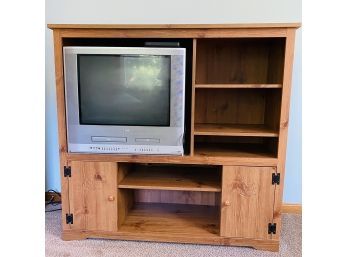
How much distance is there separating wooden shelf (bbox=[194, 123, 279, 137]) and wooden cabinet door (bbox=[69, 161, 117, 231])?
0.58 metres

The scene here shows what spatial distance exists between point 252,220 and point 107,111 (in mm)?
1069

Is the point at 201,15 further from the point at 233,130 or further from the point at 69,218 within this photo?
the point at 69,218

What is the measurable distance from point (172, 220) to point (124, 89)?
3.07 ft

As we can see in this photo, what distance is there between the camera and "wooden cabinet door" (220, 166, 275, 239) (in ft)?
5.05

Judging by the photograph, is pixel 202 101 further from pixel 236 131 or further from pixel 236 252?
pixel 236 252

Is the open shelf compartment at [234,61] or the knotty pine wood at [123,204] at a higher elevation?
the open shelf compartment at [234,61]

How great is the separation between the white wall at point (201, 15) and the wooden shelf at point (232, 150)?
0.36 m

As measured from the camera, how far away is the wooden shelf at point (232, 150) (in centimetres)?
159

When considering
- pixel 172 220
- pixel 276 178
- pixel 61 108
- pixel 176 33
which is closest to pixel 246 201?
pixel 276 178

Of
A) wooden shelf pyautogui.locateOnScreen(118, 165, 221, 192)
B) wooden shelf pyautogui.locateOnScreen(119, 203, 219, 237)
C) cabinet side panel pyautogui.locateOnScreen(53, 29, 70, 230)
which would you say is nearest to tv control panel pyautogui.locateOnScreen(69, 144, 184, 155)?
cabinet side panel pyautogui.locateOnScreen(53, 29, 70, 230)

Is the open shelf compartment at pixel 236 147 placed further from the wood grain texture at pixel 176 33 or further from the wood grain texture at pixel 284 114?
the wood grain texture at pixel 176 33

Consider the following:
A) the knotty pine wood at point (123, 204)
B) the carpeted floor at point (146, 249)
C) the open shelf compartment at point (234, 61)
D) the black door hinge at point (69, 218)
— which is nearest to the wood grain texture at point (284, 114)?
the carpeted floor at point (146, 249)

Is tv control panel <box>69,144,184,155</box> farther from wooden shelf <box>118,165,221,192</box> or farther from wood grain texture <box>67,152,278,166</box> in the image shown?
wooden shelf <box>118,165,221,192</box>
